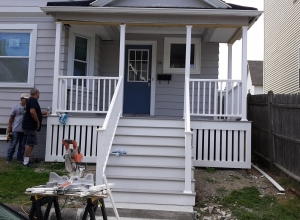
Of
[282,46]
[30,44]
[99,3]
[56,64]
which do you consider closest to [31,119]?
[56,64]

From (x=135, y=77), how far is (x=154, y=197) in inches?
194

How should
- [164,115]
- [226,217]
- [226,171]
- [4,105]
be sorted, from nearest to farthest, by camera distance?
[226,217] < [226,171] < [4,105] < [164,115]

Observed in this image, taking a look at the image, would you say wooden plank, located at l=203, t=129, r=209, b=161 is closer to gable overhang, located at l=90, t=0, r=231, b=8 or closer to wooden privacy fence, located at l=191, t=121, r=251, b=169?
wooden privacy fence, located at l=191, t=121, r=251, b=169

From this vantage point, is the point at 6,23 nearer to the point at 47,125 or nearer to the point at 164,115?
the point at 47,125

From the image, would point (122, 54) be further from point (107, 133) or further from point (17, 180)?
point (17, 180)

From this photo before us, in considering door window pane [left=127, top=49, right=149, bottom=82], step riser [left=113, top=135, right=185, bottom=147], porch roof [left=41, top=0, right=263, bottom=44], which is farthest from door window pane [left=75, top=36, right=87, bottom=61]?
step riser [left=113, top=135, right=185, bottom=147]

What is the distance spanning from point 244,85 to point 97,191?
17.6 feet

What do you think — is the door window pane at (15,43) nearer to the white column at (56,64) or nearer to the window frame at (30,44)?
the window frame at (30,44)

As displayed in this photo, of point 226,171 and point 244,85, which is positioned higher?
point 244,85

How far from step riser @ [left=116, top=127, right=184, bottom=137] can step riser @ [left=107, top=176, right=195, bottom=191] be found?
1.35m

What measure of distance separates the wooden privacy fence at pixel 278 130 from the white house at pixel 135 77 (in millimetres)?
628

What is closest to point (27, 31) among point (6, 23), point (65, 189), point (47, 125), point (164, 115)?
point (6, 23)

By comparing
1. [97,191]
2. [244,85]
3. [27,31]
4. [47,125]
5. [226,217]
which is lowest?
[226,217]

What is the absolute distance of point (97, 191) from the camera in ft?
11.9
